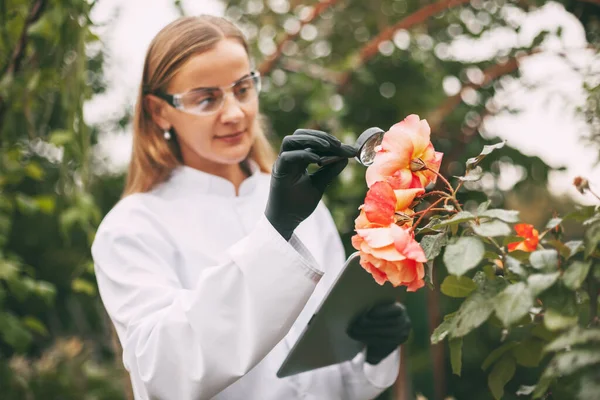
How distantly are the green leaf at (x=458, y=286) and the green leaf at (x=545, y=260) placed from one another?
0.45 feet

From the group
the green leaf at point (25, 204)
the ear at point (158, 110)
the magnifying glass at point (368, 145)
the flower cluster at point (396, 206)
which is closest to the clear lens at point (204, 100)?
the ear at point (158, 110)

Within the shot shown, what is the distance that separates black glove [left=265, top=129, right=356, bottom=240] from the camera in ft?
3.63

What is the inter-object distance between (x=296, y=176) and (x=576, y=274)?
53cm

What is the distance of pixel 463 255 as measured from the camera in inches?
29.9

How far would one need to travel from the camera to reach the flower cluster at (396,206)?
83 centimetres

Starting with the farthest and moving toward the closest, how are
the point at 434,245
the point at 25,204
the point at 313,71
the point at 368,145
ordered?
the point at 313,71 → the point at 25,204 → the point at 368,145 → the point at 434,245

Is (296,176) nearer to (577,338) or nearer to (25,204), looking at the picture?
(577,338)

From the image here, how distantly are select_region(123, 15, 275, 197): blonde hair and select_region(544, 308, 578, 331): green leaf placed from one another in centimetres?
107

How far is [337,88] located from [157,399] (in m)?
2.22

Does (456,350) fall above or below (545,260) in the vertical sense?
below

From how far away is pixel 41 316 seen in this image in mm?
8023

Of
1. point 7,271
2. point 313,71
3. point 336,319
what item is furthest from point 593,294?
point 313,71

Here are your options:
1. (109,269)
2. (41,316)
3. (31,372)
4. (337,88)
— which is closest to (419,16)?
(337,88)

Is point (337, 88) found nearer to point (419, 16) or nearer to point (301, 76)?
point (301, 76)
